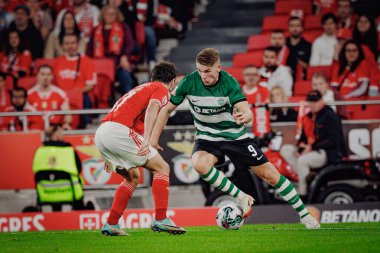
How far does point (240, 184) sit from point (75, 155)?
8.96 feet

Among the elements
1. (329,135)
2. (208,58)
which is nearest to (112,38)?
(329,135)

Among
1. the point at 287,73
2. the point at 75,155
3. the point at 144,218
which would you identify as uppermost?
the point at 287,73

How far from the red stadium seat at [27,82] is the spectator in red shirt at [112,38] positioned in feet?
4.09

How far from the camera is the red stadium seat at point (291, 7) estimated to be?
18938 mm

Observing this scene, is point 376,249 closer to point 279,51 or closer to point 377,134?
point 377,134

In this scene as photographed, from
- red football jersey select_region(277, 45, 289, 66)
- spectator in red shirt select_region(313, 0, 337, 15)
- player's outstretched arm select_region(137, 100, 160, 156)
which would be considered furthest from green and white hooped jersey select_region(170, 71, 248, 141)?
spectator in red shirt select_region(313, 0, 337, 15)

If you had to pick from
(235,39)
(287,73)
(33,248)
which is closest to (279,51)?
(287,73)

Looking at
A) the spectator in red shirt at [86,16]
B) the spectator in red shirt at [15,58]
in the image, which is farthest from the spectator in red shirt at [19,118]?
the spectator in red shirt at [86,16]

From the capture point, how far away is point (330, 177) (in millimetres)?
14461

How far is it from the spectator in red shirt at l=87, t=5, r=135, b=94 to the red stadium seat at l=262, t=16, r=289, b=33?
2830mm

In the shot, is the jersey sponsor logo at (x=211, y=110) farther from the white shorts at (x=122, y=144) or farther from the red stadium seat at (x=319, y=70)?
the red stadium seat at (x=319, y=70)

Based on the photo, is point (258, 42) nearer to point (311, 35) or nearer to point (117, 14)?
point (311, 35)

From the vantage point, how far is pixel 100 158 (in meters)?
15.2

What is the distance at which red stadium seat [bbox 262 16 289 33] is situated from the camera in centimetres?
1869
